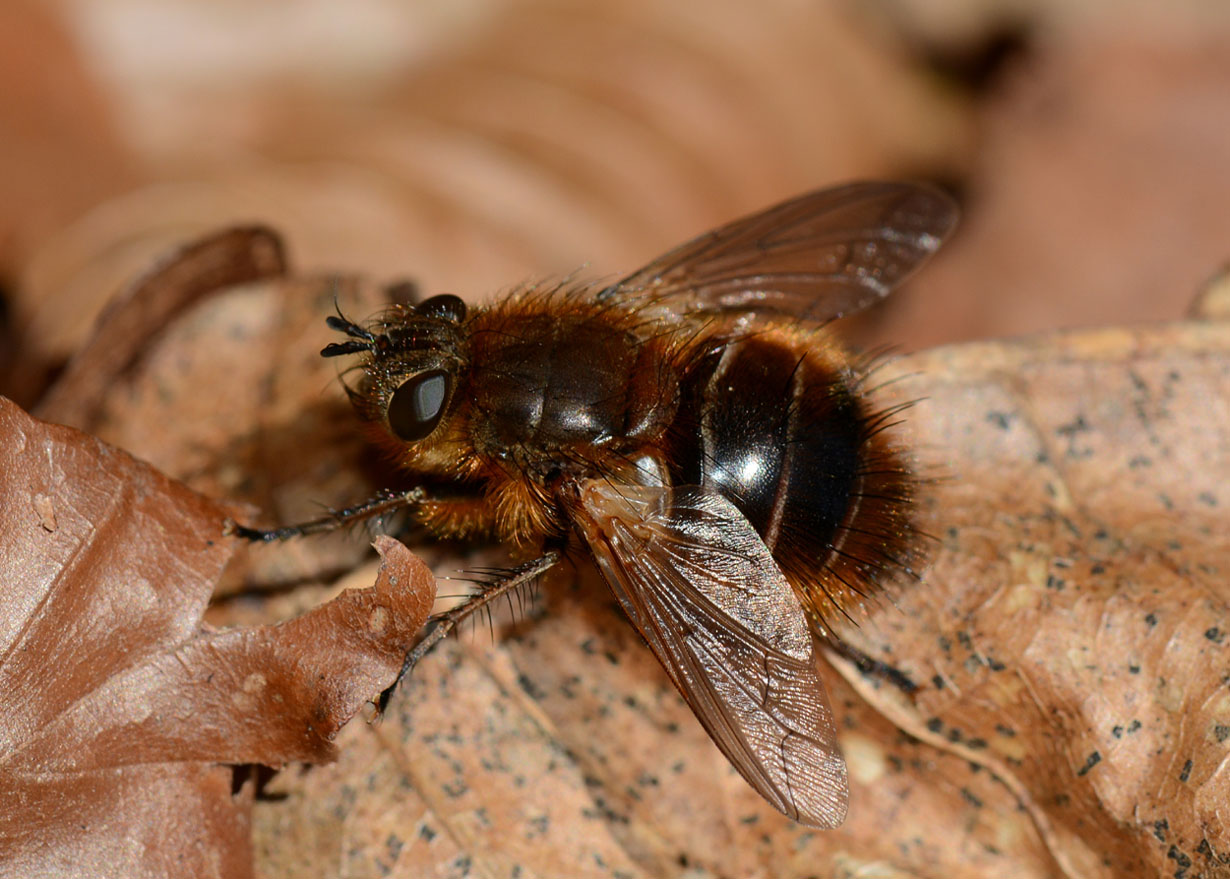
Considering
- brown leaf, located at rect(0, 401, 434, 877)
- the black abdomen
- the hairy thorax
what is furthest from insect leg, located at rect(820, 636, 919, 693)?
brown leaf, located at rect(0, 401, 434, 877)

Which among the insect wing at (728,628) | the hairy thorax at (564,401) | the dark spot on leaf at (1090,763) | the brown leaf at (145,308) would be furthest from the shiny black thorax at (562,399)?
the dark spot on leaf at (1090,763)

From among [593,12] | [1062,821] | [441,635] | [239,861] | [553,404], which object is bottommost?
[1062,821]

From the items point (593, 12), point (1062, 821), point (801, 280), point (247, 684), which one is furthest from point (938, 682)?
point (593, 12)

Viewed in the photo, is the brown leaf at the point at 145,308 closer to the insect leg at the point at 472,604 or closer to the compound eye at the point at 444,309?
the compound eye at the point at 444,309

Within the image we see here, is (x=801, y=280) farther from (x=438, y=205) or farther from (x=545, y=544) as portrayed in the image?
(x=438, y=205)

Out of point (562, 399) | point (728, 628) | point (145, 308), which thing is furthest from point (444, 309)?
point (728, 628)

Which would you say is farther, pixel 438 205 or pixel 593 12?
pixel 593 12

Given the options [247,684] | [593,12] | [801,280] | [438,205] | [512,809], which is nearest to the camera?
[247,684]
